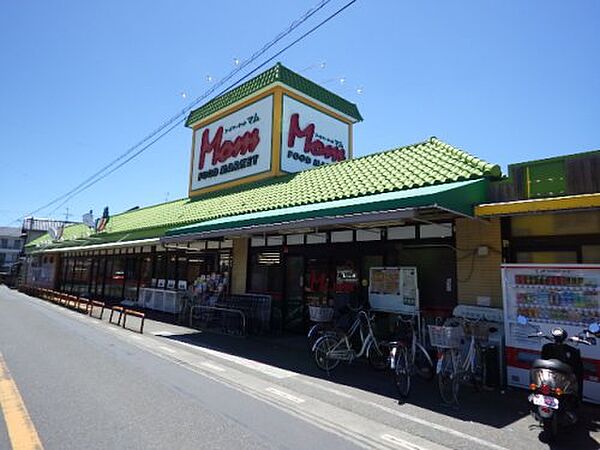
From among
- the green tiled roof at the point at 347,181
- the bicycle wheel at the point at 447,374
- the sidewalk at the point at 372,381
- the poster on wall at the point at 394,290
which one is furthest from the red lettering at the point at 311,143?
the bicycle wheel at the point at 447,374

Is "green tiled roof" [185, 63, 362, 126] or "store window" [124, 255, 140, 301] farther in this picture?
→ "store window" [124, 255, 140, 301]

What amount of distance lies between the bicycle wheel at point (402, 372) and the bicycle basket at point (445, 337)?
0.57 meters

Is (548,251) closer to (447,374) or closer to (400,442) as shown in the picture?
(447,374)

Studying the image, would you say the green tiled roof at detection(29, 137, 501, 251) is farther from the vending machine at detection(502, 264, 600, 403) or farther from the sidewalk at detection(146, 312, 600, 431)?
the sidewalk at detection(146, 312, 600, 431)

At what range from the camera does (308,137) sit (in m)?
18.1

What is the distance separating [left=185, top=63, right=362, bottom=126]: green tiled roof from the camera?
17.1 meters

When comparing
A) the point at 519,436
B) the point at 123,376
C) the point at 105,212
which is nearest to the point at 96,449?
the point at 123,376

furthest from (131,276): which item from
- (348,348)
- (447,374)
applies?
(447,374)

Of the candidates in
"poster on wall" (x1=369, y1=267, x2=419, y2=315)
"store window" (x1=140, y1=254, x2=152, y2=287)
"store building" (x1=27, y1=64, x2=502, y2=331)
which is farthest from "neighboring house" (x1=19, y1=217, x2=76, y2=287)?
"poster on wall" (x1=369, y1=267, x2=419, y2=315)

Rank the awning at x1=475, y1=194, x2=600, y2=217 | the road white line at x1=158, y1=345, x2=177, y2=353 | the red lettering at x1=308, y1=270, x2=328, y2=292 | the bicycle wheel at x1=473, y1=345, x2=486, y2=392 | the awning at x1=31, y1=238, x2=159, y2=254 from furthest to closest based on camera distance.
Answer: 1. the awning at x1=31, y1=238, x2=159, y2=254
2. the red lettering at x1=308, y1=270, x2=328, y2=292
3. the road white line at x1=158, y1=345, x2=177, y2=353
4. the bicycle wheel at x1=473, y1=345, x2=486, y2=392
5. the awning at x1=475, y1=194, x2=600, y2=217

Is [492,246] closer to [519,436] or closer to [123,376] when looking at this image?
[519,436]

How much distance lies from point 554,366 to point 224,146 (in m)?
16.6

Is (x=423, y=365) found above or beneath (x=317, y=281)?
beneath

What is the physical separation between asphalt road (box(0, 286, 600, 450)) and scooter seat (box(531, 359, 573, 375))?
0.84m
